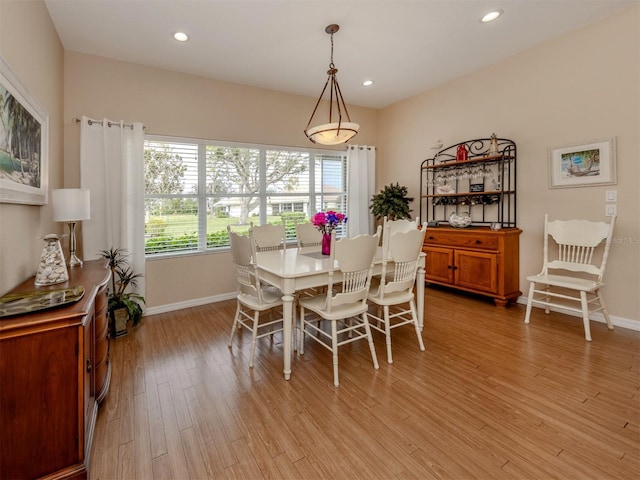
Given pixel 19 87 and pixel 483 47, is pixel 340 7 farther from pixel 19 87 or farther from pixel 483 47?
pixel 19 87

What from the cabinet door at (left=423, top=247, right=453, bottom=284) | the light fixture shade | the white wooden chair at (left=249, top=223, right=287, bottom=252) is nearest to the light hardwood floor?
the white wooden chair at (left=249, top=223, right=287, bottom=252)

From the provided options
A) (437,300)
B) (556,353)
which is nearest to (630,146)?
(556,353)

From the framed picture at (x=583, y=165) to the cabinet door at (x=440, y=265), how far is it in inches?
55.1

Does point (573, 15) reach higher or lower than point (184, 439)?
higher

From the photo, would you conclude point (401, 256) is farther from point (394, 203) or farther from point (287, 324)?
point (394, 203)

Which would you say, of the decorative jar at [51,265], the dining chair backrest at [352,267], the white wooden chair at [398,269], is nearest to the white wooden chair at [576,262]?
the white wooden chair at [398,269]

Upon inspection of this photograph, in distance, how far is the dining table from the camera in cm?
222

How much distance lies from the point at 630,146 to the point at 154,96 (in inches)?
198

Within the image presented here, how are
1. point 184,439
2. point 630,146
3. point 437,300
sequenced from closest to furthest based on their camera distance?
point 184,439
point 630,146
point 437,300

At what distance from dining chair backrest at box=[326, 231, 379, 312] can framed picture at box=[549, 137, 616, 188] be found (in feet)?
8.53

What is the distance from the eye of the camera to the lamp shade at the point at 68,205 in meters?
2.38

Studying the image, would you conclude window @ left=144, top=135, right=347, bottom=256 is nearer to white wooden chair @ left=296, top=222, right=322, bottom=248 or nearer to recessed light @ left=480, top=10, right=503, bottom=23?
white wooden chair @ left=296, top=222, right=322, bottom=248

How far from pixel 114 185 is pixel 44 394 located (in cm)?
271

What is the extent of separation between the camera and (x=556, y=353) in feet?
8.45
